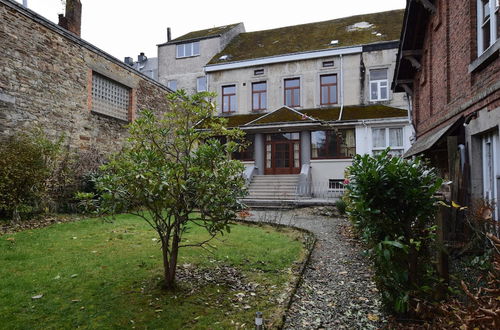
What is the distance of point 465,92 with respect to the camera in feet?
23.0

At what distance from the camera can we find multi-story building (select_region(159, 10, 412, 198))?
58.2 feet

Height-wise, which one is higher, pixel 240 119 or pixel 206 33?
pixel 206 33

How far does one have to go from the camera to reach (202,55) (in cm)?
2536

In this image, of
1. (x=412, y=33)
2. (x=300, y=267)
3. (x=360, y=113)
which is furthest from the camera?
(x=360, y=113)

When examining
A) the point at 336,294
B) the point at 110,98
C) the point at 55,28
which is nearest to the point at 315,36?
the point at 110,98

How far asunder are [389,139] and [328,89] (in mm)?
5012

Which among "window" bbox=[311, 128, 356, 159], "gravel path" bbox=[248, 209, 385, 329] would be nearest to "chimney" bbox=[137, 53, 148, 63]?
"window" bbox=[311, 128, 356, 159]

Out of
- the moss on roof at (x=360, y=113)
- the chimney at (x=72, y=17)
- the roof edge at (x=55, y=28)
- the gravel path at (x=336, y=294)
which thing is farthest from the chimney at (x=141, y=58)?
the gravel path at (x=336, y=294)

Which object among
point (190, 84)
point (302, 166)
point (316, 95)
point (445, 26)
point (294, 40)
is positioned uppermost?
point (294, 40)

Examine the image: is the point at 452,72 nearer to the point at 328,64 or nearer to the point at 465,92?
the point at 465,92

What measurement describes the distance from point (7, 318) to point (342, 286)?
4233 mm

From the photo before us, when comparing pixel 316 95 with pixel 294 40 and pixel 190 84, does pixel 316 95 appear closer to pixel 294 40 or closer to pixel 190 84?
pixel 294 40

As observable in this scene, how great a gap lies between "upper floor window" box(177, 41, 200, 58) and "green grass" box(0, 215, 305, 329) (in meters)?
21.4

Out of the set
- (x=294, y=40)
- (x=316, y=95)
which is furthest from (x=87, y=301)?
(x=294, y=40)
